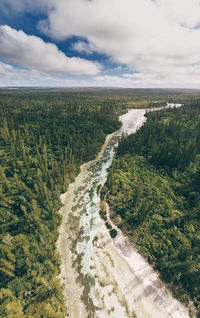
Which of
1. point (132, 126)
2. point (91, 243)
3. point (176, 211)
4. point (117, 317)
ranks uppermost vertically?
point (132, 126)

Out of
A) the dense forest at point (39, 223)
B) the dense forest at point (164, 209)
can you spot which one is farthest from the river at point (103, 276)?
the dense forest at point (164, 209)

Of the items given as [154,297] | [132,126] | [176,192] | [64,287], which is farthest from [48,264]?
[132,126]

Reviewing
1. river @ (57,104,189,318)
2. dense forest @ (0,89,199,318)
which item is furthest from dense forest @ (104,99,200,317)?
river @ (57,104,189,318)

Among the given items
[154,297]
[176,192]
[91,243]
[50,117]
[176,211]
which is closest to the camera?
[154,297]

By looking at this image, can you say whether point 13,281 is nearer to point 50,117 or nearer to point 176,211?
point 176,211

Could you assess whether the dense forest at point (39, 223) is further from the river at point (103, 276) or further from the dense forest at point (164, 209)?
the river at point (103, 276)

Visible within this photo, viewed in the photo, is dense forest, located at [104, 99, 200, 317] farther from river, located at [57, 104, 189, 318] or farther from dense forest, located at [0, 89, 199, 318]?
river, located at [57, 104, 189, 318]

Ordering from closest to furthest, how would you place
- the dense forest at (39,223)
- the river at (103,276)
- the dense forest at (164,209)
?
the dense forest at (39,223)
the river at (103,276)
the dense forest at (164,209)

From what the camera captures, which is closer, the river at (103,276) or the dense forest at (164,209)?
the river at (103,276)
